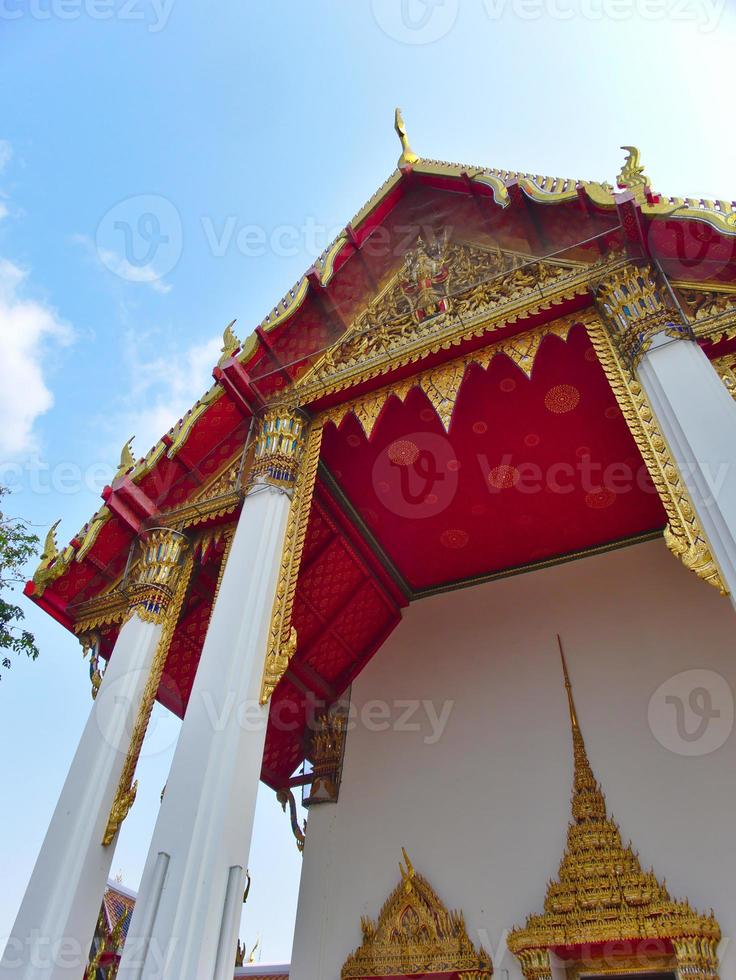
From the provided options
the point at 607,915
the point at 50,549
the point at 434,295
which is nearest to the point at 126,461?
the point at 50,549

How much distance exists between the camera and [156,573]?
15.1 ft

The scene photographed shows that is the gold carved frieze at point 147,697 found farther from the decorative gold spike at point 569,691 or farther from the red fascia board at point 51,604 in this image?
the decorative gold spike at point 569,691

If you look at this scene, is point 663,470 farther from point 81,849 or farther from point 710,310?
point 81,849

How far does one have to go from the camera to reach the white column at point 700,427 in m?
2.67

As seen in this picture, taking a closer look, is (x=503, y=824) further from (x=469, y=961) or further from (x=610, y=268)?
(x=610, y=268)

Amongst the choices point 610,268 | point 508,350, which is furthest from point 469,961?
point 610,268

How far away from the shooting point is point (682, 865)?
4238 mm

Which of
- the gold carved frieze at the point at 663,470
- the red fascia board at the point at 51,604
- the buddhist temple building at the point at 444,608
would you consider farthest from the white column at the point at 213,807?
the gold carved frieze at the point at 663,470

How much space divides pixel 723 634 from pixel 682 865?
162cm

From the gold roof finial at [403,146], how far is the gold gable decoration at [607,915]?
487 cm

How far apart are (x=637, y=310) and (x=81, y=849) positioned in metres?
4.06

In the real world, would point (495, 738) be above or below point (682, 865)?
above

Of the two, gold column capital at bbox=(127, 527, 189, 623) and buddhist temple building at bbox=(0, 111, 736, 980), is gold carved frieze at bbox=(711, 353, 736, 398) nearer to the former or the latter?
buddhist temple building at bbox=(0, 111, 736, 980)

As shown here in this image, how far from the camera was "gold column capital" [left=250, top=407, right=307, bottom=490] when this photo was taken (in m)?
4.36
